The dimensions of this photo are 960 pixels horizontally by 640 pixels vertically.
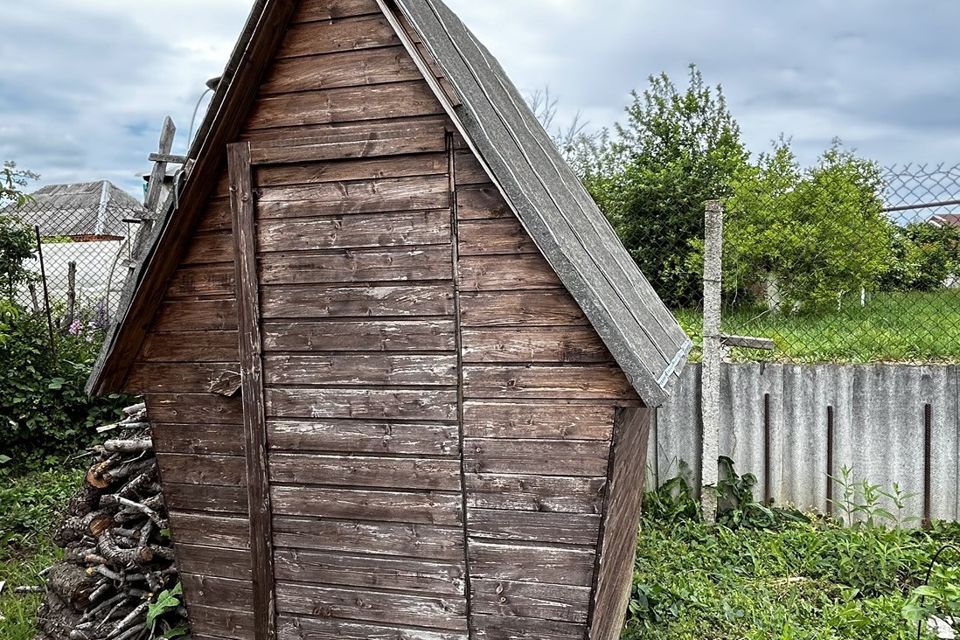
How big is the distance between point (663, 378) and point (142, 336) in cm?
277

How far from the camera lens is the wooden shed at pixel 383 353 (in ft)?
10.1

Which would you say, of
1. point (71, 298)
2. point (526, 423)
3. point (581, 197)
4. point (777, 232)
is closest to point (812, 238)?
point (777, 232)

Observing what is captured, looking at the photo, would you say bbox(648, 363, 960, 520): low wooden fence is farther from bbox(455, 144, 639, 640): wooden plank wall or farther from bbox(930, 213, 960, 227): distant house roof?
bbox(455, 144, 639, 640): wooden plank wall

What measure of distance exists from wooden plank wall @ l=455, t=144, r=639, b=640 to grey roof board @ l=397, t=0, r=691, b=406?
17 centimetres

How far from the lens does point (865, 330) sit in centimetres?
674

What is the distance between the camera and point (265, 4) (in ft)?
10.2

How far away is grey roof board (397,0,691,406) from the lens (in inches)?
111

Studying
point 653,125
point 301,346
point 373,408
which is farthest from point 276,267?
point 653,125

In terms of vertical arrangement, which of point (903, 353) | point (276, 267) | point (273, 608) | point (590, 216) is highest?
point (590, 216)

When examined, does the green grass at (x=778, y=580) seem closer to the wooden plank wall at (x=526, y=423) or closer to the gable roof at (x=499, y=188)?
the wooden plank wall at (x=526, y=423)

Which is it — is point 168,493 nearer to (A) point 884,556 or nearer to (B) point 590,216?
(B) point 590,216

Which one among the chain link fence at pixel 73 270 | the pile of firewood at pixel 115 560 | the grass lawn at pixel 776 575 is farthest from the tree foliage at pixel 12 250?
the grass lawn at pixel 776 575

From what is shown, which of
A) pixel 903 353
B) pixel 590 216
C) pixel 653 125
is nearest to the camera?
pixel 590 216

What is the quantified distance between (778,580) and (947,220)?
3559mm
